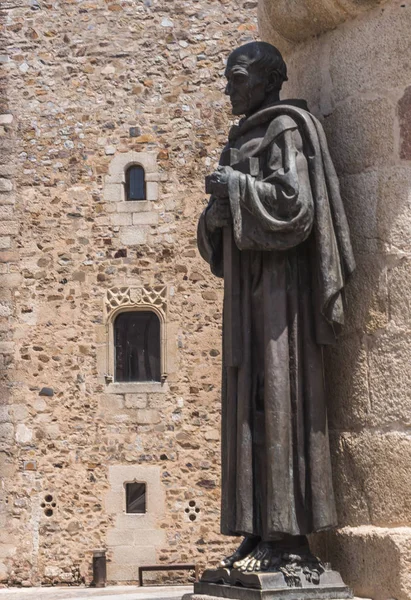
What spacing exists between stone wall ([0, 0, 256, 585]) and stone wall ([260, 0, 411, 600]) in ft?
35.3

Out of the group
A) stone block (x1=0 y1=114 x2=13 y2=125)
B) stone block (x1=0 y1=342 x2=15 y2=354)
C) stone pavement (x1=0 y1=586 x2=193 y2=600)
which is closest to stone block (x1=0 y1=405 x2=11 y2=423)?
stone block (x1=0 y1=342 x2=15 y2=354)

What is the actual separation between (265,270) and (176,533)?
11021 mm

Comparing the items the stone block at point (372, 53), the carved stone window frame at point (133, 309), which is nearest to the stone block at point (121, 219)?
the carved stone window frame at point (133, 309)

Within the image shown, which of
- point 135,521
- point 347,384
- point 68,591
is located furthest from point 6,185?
point 347,384

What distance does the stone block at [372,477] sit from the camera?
11.4 feet

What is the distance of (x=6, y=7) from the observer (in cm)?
1568

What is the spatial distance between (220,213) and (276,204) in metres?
0.19

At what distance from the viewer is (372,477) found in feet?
11.6

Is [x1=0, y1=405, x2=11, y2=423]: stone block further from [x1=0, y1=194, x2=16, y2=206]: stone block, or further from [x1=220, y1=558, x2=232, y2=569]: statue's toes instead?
[x1=220, y1=558, x2=232, y2=569]: statue's toes

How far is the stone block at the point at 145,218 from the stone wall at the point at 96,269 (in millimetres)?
81

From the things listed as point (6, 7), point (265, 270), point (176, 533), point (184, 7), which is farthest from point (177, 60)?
point (265, 270)

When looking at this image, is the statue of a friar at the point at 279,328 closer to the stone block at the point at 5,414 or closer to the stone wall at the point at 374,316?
the stone wall at the point at 374,316

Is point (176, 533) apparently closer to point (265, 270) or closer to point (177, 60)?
point (177, 60)

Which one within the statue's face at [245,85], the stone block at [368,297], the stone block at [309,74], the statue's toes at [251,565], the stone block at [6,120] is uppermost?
the stone block at [6,120]
